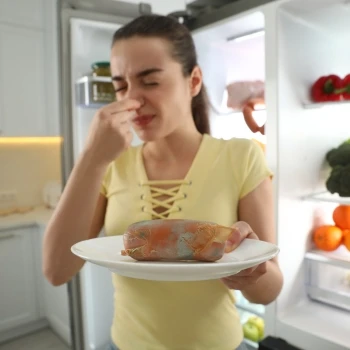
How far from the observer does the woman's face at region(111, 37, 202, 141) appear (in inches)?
29.6

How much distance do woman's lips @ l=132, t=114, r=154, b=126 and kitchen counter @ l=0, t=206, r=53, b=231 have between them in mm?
1473

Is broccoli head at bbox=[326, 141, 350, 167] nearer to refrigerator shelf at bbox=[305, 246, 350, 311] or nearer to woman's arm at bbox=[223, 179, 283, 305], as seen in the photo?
refrigerator shelf at bbox=[305, 246, 350, 311]

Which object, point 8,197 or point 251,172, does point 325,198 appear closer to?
point 251,172

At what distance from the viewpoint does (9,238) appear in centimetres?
209

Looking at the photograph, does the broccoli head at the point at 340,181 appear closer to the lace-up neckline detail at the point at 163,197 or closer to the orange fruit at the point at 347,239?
the orange fruit at the point at 347,239

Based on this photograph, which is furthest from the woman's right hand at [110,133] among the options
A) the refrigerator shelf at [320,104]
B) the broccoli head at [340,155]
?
the broccoli head at [340,155]

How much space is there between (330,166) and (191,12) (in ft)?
2.47

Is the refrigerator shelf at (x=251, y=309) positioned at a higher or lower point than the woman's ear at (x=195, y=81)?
lower

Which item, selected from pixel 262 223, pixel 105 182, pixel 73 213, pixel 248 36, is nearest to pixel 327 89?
pixel 248 36

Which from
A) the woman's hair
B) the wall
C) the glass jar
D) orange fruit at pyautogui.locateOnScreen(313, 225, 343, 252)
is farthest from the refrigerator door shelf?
the wall

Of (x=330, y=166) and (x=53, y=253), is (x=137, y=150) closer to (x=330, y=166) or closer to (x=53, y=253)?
(x=53, y=253)

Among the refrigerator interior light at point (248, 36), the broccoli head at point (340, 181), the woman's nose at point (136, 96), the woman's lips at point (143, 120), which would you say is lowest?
the broccoli head at point (340, 181)

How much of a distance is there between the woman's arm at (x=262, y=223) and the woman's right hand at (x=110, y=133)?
274 mm

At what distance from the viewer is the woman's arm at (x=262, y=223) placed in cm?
74
